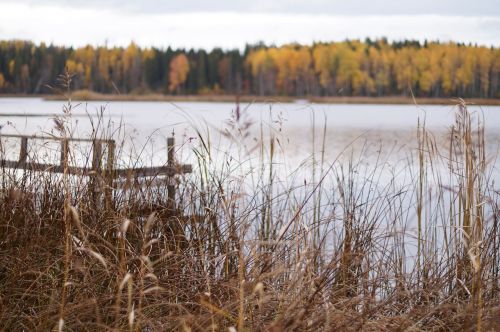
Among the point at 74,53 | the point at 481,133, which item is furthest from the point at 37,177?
the point at 74,53

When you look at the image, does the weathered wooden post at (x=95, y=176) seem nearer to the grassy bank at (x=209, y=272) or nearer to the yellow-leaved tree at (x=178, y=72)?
the grassy bank at (x=209, y=272)

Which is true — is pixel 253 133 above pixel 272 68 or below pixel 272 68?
below

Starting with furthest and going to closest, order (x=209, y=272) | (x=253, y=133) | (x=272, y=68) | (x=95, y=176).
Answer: (x=272, y=68), (x=253, y=133), (x=95, y=176), (x=209, y=272)

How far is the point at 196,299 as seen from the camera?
8.50 ft

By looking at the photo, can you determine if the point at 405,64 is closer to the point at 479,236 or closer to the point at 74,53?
the point at 74,53

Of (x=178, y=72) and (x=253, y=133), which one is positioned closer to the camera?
(x=253, y=133)

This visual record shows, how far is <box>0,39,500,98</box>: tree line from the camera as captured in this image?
70.2 metres

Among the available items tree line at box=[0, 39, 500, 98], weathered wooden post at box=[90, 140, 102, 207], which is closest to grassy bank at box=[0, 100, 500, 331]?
weathered wooden post at box=[90, 140, 102, 207]

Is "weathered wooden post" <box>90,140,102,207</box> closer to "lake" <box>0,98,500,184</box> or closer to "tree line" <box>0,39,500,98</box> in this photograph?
"lake" <box>0,98,500,184</box>

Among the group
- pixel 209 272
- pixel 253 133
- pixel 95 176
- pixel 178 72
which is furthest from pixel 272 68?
pixel 209 272

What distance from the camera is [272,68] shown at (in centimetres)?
7894

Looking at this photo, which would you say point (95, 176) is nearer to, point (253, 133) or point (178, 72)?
point (253, 133)

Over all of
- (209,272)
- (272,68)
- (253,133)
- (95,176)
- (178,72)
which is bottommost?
(253,133)

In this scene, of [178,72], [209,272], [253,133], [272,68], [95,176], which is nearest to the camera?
[209,272]
